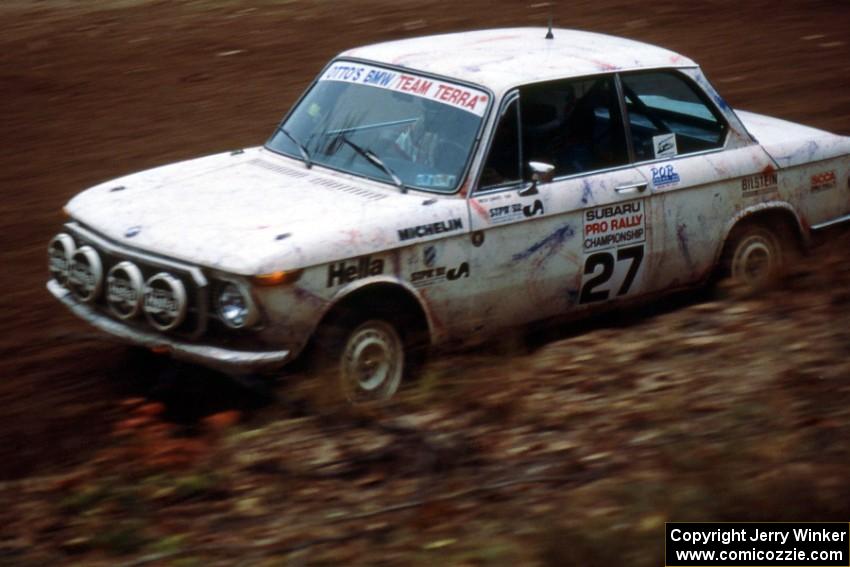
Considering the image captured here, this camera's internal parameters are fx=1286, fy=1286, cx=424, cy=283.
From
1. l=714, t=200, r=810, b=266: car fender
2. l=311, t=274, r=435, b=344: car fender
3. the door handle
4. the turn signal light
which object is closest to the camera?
the turn signal light

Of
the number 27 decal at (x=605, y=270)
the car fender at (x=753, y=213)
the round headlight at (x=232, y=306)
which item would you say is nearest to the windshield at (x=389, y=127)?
the number 27 decal at (x=605, y=270)

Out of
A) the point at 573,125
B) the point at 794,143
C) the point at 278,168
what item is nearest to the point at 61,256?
the point at 278,168

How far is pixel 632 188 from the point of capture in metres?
6.81

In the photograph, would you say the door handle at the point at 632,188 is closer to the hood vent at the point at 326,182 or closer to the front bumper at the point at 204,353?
the hood vent at the point at 326,182

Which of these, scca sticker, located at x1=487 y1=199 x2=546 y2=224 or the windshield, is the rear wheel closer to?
scca sticker, located at x1=487 y1=199 x2=546 y2=224

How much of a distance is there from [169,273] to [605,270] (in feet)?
7.72

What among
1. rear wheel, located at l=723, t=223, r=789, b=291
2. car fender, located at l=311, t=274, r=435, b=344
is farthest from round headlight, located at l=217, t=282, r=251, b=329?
rear wheel, located at l=723, t=223, r=789, b=291

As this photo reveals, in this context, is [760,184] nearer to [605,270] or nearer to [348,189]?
[605,270]

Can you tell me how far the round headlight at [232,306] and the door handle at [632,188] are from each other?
→ 7.25ft

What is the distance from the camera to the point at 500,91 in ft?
21.4

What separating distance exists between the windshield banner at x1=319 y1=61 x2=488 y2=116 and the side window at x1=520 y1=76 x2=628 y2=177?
261 mm

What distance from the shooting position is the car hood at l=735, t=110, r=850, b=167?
7.46m

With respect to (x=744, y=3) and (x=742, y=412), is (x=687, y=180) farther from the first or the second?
(x=744, y=3)

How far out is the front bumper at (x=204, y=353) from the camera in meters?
5.64
